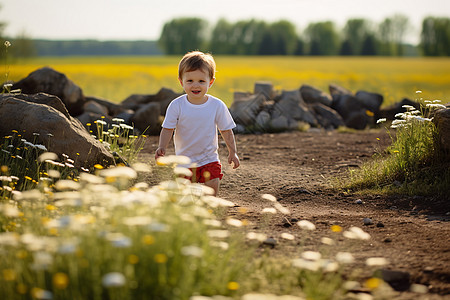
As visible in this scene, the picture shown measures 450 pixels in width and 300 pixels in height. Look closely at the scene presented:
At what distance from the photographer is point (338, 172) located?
7230 mm

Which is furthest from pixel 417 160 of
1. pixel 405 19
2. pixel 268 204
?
pixel 405 19

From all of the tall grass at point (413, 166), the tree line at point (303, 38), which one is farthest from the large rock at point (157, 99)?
the tree line at point (303, 38)

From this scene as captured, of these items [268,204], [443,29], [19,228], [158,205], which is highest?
[443,29]

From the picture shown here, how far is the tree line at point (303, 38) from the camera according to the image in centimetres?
7250

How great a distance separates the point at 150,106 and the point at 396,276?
7669 millimetres

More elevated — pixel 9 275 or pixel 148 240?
pixel 148 240

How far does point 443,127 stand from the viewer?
5684 millimetres

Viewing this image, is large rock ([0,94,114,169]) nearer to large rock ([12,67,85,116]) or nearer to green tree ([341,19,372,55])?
large rock ([12,67,85,116])

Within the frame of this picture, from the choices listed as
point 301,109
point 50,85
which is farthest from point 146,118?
point 301,109

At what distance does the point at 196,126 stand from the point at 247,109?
250 inches

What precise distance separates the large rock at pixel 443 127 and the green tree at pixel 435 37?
236ft

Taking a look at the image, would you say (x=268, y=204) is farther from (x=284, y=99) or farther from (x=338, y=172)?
(x=284, y=99)

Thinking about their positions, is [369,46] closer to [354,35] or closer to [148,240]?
[354,35]

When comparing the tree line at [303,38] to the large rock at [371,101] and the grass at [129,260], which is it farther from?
the grass at [129,260]
